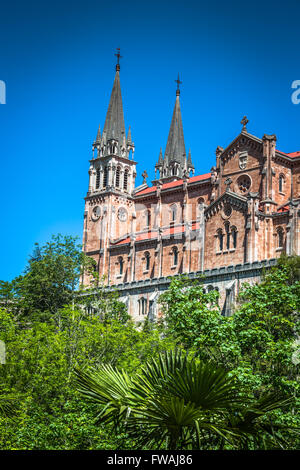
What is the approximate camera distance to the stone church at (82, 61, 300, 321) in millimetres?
61312

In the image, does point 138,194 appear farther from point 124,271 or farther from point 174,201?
point 124,271

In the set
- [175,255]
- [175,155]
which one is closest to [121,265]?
[175,255]

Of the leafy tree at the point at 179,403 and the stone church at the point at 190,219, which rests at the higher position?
the stone church at the point at 190,219

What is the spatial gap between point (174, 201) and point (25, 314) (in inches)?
967

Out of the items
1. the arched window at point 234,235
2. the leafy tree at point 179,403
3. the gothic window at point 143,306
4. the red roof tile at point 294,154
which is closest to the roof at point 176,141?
the red roof tile at point 294,154

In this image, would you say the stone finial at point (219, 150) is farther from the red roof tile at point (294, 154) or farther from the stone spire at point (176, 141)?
the stone spire at point (176, 141)

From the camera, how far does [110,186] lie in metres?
84.0

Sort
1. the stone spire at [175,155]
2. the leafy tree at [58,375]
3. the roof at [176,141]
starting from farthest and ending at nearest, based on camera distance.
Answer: the roof at [176,141] < the stone spire at [175,155] < the leafy tree at [58,375]

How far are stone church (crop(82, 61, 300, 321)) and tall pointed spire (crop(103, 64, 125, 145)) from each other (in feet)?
0.40

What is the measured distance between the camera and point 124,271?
76.7 m

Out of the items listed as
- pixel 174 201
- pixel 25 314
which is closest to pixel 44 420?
pixel 25 314

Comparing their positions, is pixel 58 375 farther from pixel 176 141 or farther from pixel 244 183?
pixel 176 141

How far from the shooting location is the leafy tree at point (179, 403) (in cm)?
1223

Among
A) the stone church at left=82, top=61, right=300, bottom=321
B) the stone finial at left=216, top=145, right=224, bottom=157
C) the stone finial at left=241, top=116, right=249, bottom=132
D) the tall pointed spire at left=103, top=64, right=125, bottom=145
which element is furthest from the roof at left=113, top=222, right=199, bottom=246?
the tall pointed spire at left=103, top=64, right=125, bottom=145
